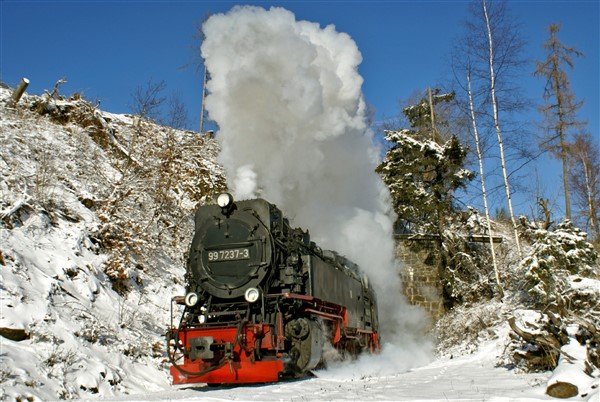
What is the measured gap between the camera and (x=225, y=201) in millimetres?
8375

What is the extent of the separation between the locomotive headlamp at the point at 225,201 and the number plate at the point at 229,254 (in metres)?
0.75

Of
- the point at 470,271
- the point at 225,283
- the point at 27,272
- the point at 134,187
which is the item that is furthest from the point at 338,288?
the point at 470,271

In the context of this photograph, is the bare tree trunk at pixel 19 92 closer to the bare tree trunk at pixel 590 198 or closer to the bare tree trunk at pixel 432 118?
the bare tree trunk at pixel 432 118

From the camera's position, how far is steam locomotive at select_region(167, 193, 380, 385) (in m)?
7.20

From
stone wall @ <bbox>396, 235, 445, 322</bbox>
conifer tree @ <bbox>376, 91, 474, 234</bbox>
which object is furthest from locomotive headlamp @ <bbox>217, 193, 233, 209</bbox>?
stone wall @ <bbox>396, 235, 445, 322</bbox>

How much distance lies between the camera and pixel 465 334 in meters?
16.5

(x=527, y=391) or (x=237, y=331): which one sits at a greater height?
(x=237, y=331)

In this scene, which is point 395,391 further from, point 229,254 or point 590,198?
point 590,198

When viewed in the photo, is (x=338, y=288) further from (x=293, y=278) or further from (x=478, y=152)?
(x=478, y=152)

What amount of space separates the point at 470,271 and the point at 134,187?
1319cm

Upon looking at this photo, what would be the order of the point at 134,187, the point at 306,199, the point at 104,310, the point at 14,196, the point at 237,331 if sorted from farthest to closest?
1. the point at 306,199
2. the point at 134,187
3. the point at 14,196
4. the point at 104,310
5. the point at 237,331

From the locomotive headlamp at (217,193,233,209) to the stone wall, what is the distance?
1334 cm

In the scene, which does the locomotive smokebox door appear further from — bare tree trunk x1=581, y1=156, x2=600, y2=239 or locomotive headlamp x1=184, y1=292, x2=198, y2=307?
bare tree trunk x1=581, y1=156, x2=600, y2=239

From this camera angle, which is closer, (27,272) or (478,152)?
(27,272)
